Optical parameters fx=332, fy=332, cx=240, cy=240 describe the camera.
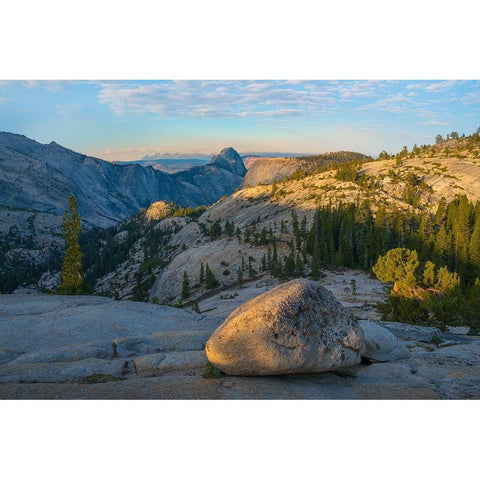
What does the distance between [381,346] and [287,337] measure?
675cm

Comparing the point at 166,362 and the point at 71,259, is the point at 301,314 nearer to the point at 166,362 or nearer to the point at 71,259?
the point at 166,362

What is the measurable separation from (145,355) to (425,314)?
24.6m

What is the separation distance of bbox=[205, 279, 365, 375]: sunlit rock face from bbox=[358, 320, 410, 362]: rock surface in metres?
2.83

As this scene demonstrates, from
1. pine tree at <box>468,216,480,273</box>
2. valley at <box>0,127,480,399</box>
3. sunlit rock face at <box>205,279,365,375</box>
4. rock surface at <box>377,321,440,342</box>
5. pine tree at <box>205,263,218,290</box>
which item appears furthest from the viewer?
pine tree at <box>205,263,218,290</box>

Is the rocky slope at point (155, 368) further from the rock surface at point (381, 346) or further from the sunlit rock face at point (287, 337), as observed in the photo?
the sunlit rock face at point (287, 337)

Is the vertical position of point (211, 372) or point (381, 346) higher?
point (211, 372)

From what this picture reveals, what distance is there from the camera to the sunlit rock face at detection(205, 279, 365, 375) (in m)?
11.6

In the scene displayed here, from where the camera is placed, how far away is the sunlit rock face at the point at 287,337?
38.0 ft

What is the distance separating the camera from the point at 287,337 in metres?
11.6

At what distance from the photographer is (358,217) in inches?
3681

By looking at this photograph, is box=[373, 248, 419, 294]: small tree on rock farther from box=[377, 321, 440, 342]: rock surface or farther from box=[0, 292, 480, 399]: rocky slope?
A: box=[0, 292, 480, 399]: rocky slope

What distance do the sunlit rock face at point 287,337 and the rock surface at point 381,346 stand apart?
2830 mm

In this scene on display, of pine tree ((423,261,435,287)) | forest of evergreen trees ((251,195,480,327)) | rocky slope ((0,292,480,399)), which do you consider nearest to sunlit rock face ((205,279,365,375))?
rocky slope ((0,292,480,399))

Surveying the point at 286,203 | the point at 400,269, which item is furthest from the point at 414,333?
the point at 286,203
